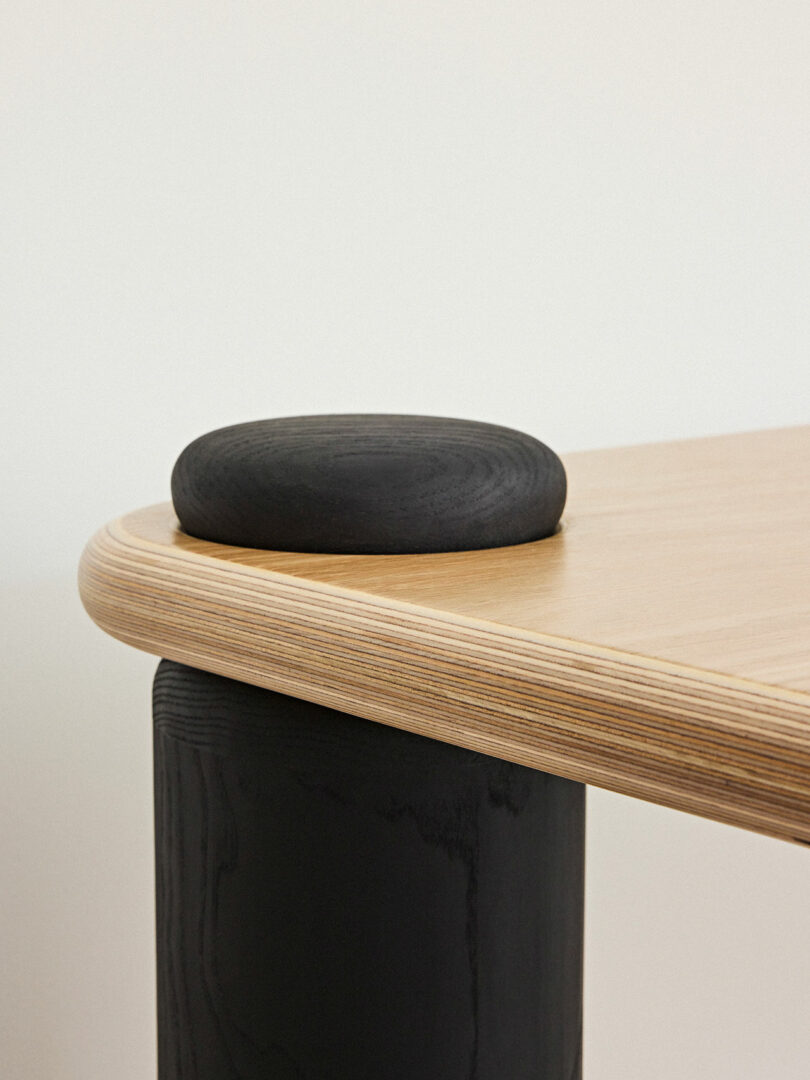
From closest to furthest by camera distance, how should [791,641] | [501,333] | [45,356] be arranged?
[791,641]
[45,356]
[501,333]

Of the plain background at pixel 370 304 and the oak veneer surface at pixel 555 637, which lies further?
the plain background at pixel 370 304

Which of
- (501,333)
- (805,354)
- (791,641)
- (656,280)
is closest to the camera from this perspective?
(791,641)

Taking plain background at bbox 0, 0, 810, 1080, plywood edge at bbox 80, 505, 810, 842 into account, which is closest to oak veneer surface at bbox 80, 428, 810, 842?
plywood edge at bbox 80, 505, 810, 842

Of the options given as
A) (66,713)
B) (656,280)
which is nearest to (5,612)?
(66,713)

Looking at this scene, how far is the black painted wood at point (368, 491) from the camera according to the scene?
43cm

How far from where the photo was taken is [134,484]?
1.06 metres

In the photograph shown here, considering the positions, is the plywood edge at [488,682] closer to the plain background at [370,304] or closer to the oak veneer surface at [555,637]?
the oak veneer surface at [555,637]

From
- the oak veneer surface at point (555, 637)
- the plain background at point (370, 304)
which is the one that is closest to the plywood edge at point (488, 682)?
the oak veneer surface at point (555, 637)

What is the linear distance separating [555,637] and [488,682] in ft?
0.07

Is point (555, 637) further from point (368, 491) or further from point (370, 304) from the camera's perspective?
point (370, 304)

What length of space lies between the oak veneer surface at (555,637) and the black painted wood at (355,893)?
0.05 m

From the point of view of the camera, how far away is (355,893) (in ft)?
1.47

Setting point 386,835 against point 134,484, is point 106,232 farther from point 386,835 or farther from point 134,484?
point 386,835

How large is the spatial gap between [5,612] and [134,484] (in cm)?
14
